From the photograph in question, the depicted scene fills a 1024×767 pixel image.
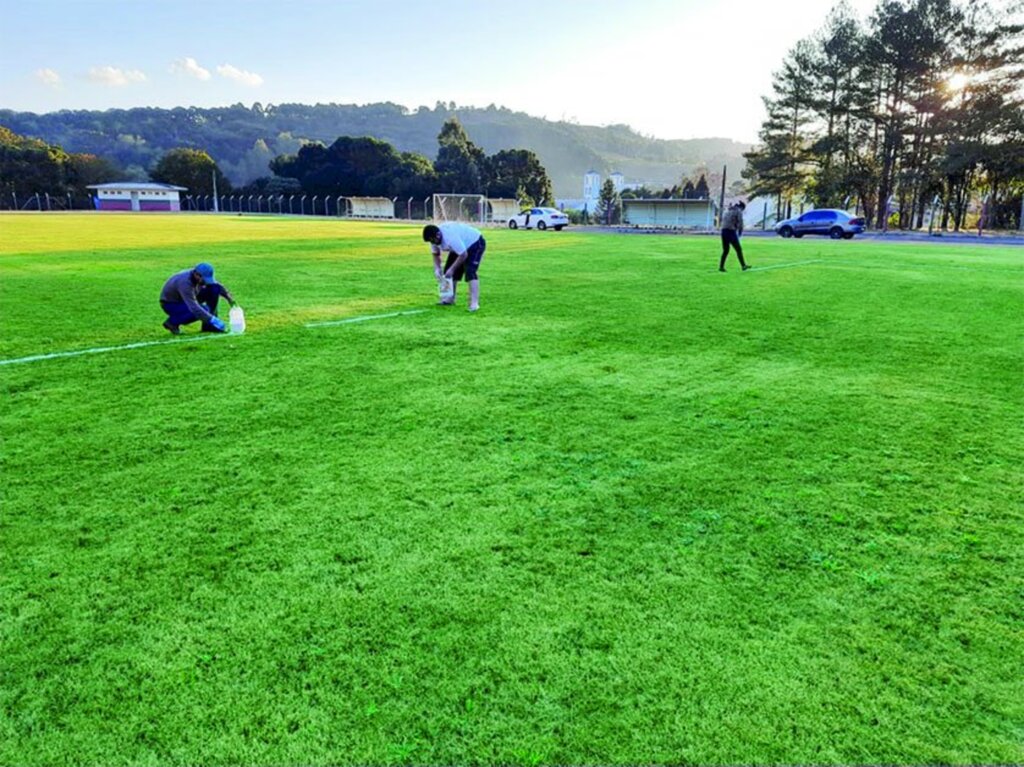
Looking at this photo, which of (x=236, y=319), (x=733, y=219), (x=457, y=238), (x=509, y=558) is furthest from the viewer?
(x=733, y=219)

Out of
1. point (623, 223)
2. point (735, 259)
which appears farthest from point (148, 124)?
point (735, 259)

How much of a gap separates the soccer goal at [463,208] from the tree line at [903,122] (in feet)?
69.4

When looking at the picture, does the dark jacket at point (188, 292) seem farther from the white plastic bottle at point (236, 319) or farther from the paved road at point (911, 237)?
the paved road at point (911, 237)

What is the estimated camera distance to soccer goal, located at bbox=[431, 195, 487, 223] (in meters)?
53.3

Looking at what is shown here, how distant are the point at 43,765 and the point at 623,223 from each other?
5144 cm

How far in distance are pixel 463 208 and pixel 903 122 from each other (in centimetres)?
3134

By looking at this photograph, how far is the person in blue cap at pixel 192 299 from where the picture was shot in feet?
25.4

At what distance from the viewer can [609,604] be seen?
9.05ft

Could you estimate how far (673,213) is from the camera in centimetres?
4762

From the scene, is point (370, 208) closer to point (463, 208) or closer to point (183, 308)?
point (463, 208)

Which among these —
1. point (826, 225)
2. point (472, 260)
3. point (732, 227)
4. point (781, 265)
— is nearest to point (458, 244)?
point (472, 260)

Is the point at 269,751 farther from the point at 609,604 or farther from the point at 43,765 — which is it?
the point at 609,604

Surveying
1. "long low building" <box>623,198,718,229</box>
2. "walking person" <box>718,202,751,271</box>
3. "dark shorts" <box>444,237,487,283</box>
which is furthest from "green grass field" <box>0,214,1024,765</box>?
"long low building" <box>623,198,718,229</box>

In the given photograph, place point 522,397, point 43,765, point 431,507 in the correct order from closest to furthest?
point 43,765
point 431,507
point 522,397
